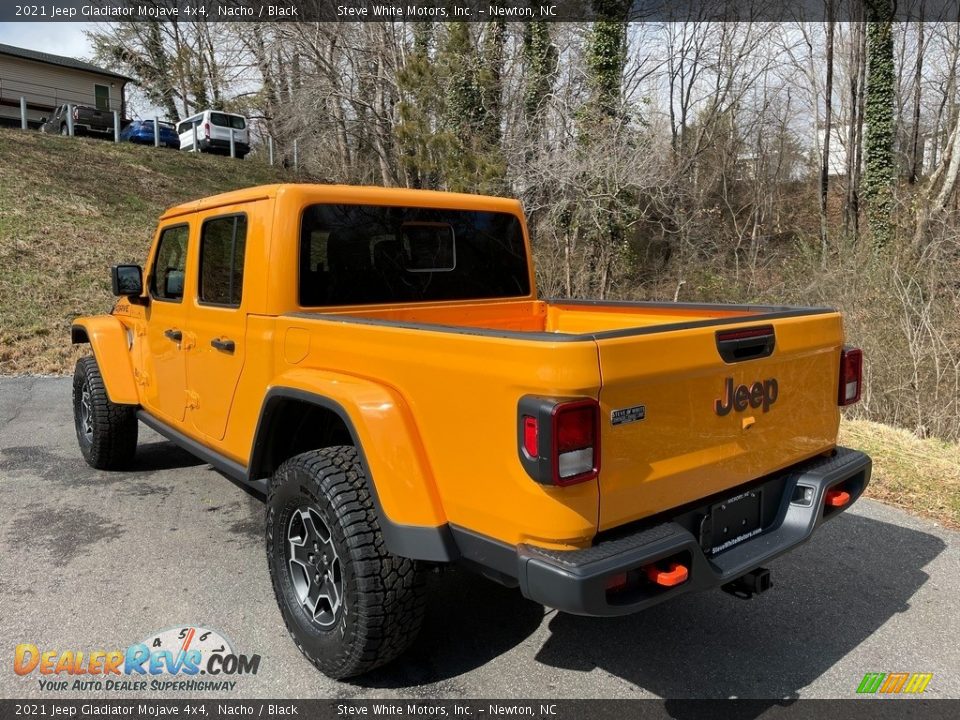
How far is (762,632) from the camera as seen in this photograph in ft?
10.4

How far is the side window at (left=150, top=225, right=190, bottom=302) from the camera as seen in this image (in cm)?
420

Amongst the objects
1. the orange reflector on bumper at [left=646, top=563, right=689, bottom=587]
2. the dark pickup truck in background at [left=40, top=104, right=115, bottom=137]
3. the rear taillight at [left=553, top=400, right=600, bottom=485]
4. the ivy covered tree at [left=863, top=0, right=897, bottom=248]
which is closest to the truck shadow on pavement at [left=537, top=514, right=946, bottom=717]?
the orange reflector on bumper at [left=646, top=563, right=689, bottom=587]

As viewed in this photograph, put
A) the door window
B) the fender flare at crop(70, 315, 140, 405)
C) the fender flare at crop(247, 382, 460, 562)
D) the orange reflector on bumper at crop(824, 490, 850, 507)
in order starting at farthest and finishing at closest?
the door window < the fender flare at crop(70, 315, 140, 405) < the orange reflector on bumper at crop(824, 490, 850, 507) < the fender flare at crop(247, 382, 460, 562)

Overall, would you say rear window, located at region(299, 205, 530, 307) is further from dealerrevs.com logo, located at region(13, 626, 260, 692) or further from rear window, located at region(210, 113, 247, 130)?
rear window, located at region(210, 113, 247, 130)

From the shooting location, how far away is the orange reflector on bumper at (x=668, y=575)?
7.31 ft

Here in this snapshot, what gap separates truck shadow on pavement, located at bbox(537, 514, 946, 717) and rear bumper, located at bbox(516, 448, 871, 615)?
57 centimetres

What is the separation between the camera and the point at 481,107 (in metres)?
14.6

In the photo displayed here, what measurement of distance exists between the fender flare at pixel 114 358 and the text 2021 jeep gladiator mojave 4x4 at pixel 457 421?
94 cm

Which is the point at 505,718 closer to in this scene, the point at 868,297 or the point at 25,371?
the point at 868,297

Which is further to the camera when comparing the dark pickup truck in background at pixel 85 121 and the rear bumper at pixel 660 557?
the dark pickup truck in background at pixel 85 121

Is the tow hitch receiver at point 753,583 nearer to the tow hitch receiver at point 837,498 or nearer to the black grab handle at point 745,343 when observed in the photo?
the tow hitch receiver at point 837,498

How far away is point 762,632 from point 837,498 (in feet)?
2.27

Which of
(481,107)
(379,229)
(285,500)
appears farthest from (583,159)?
(285,500)

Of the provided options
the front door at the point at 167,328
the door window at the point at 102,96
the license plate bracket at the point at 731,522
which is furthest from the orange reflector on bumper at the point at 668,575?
the door window at the point at 102,96
